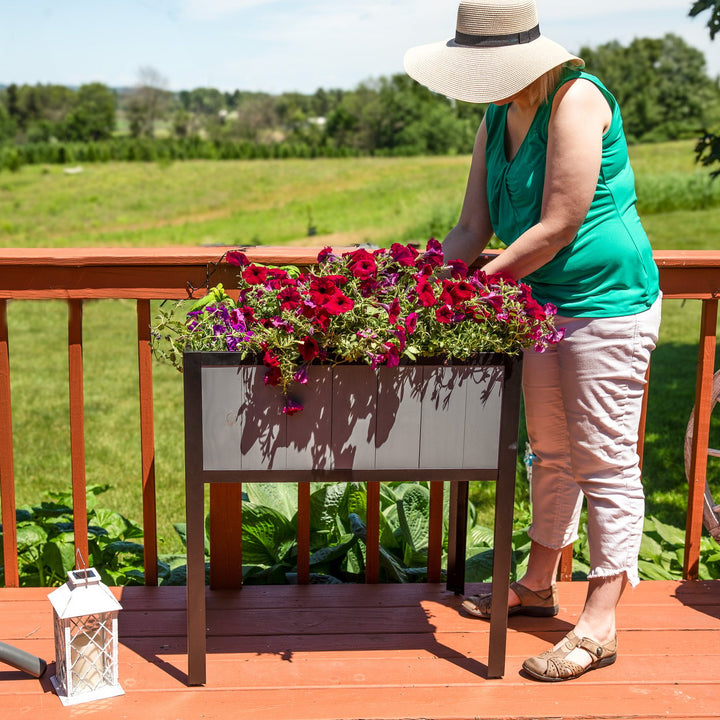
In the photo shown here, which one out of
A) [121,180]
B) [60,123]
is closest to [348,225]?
[121,180]

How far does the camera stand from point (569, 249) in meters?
1.98

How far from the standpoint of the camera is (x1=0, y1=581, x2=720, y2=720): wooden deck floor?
76.2 inches

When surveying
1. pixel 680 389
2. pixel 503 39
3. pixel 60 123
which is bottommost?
pixel 680 389

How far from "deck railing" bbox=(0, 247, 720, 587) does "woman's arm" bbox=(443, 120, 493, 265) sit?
381 mm

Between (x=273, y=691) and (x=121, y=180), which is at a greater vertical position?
(x=121, y=180)

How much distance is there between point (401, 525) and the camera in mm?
2762

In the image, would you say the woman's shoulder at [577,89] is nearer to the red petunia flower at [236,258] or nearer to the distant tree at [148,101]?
the red petunia flower at [236,258]

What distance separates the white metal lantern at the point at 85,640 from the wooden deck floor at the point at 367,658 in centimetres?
4

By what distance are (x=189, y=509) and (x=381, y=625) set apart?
28.0 inches

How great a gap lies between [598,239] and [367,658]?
45.8 inches

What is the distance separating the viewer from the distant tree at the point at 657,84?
42287 millimetres

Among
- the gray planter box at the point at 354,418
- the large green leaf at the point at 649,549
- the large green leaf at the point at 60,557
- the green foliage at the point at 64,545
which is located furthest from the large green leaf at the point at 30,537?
the large green leaf at the point at 649,549

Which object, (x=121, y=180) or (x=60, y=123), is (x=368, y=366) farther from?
(x=60, y=123)

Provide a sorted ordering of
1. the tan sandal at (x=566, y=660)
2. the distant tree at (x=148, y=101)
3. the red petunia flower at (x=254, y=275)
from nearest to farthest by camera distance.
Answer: the red petunia flower at (x=254, y=275)
the tan sandal at (x=566, y=660)
the distant tree at (x=148, y=101)
